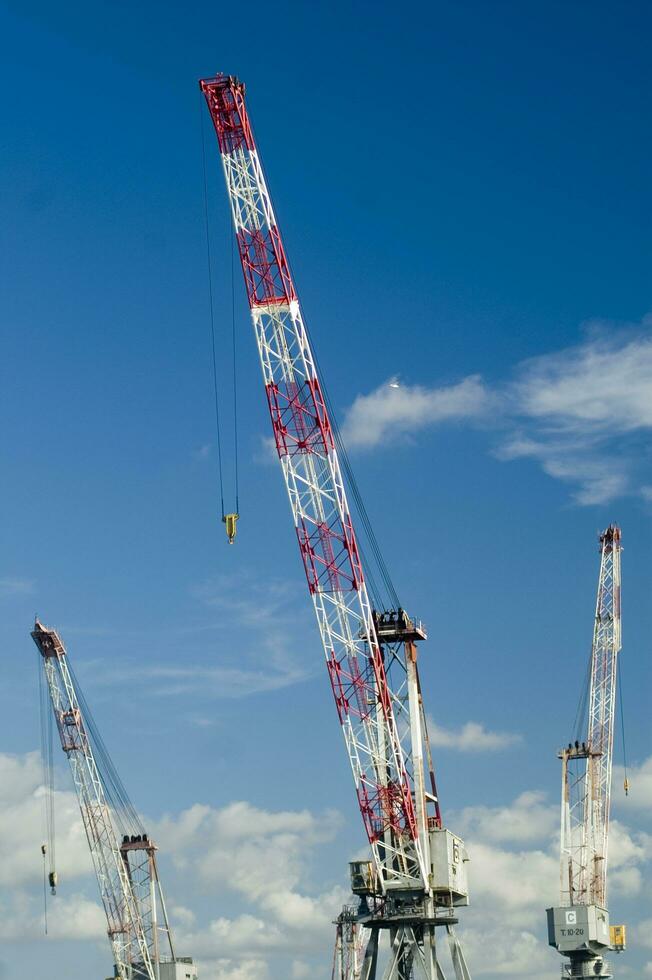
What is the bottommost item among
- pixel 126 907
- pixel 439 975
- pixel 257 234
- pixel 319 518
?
pixel 439 975

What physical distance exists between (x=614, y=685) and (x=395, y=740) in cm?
7261

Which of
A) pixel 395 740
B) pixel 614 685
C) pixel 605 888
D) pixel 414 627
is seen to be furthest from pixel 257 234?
pixel 605 888

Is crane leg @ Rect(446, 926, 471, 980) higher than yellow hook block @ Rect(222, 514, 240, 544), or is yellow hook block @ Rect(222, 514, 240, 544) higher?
yellow hook block @ Rect(222, 514, 240, 544)

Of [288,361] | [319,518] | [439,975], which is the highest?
[288,361]

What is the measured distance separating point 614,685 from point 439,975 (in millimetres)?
71191

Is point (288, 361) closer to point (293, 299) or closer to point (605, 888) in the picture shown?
point (293, 299)

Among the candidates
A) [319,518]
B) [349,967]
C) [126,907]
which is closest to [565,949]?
[349,967]

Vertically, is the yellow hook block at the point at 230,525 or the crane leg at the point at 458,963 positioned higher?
the yellow hook block at the point at 230,525

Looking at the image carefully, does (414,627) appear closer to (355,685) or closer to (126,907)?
(355,685)

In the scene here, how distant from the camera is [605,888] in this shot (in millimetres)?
188000

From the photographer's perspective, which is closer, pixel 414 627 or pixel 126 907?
pixel 414 627

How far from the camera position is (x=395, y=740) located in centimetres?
12431

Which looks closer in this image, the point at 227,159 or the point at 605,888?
the point at 227,159

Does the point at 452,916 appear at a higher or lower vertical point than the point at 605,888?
lower
